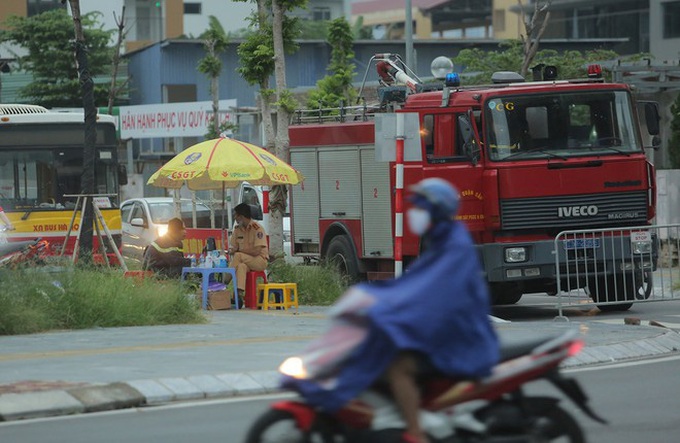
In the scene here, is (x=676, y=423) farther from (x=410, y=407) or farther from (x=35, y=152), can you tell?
(x=35, y=152)

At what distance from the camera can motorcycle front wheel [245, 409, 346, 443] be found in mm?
7250

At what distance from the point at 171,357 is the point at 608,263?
7.71 metres

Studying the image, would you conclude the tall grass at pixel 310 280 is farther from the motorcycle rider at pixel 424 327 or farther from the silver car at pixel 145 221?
the motorcycle rider at pixel 424 327

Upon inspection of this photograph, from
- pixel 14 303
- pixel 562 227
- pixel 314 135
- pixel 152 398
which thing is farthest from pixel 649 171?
pixel 152 398

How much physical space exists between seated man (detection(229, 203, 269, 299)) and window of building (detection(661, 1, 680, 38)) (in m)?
57.8

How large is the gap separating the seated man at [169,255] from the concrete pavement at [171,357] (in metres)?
2.04

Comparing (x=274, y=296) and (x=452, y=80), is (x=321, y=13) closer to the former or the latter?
(x=452, y=80)

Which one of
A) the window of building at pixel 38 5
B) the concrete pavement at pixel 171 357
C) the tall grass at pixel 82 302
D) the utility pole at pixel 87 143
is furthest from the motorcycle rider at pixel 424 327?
the window of building at pixel 38 5

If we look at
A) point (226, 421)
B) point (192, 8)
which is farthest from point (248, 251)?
point (192, 8)

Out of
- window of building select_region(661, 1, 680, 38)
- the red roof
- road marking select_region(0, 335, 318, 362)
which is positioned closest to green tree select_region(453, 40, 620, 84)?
window of building select_region(661, 1, 680, 38)

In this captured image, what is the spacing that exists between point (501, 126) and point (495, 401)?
11.7 meters

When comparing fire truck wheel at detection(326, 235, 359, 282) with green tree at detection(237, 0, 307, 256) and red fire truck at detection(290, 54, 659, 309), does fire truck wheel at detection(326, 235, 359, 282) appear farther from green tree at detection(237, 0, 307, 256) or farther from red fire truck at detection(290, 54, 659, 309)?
red fire truck at detection(290, 54, 659, 309)

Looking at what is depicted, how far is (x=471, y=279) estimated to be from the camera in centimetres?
730

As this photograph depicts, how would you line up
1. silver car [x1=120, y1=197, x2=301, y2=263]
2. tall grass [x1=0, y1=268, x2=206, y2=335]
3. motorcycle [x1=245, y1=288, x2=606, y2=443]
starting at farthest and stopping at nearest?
1. silver car [x1=120, y1=197, x2=301, y2=263]
2. tall grass [x1=0, y1=268, x2=206, y2=335]
3. motorcycle [x1=245, y1=288, x2=606, y2=443]
